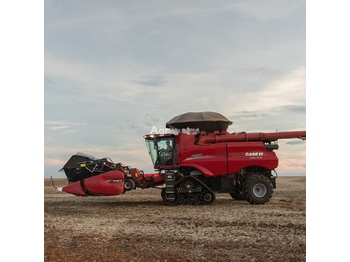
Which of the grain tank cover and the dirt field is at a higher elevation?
the grain tank cover

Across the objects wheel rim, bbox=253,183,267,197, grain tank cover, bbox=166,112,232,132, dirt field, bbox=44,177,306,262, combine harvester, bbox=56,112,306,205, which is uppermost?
grain tank cover, bbox=166,112,232,132

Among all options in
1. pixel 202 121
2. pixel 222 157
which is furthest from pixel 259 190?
pixel 202 121

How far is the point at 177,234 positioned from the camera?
30.2 feet

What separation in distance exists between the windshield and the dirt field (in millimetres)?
2492

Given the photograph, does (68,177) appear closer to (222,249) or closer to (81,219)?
(81,219)

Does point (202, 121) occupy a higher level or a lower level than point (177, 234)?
higher

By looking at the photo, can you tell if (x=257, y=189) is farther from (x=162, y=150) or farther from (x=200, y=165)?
(x=162, y=150)

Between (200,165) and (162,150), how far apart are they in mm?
1687

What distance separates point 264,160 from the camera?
51.9 feet

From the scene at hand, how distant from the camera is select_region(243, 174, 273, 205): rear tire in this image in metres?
15.3

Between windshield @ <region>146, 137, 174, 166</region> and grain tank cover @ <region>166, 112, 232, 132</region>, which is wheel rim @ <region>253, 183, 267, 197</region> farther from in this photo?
windshield @ <region>146, 137, 174, 166</region>

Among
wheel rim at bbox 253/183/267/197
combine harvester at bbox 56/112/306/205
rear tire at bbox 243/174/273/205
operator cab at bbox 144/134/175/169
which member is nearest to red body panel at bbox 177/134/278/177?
combine harvester at bbox 56/112/306/205

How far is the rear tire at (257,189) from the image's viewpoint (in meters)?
15.3
